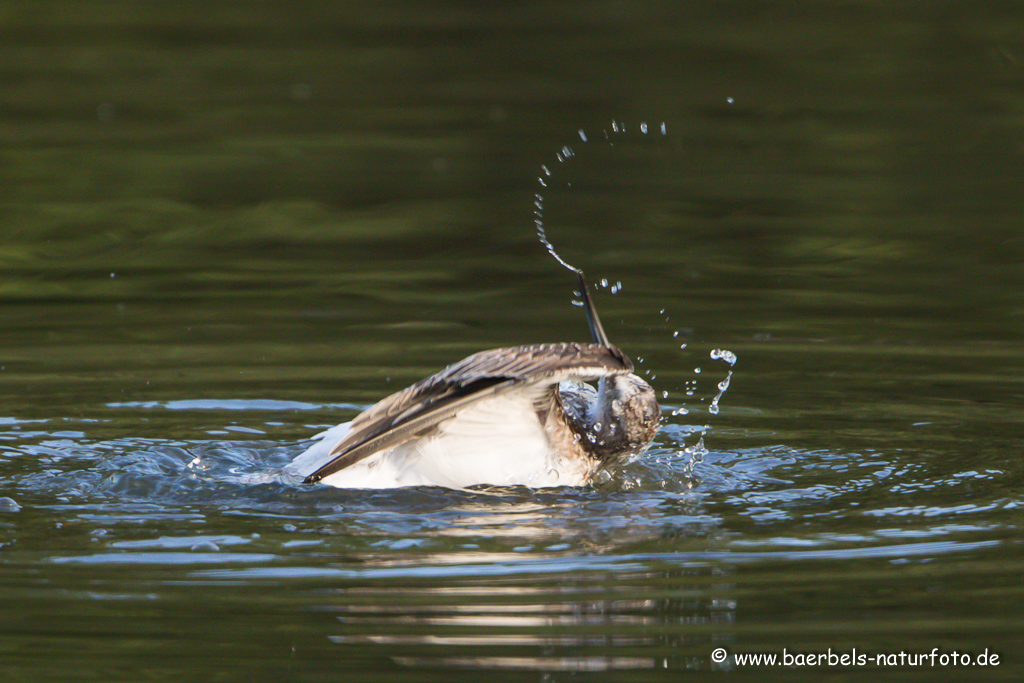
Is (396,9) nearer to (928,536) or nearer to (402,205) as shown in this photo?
(402,205)

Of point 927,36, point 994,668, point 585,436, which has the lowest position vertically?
point 994,668

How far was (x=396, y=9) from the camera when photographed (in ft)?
62.9

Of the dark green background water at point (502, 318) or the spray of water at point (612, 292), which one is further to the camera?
the spray of water at point (612, 292)

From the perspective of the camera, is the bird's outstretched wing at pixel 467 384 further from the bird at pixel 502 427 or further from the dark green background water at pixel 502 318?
the dark green background water at pixel 502 318

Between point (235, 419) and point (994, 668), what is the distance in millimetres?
4636

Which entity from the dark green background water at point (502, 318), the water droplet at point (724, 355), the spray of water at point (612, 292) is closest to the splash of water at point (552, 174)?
the spray of water at point (612, 292)

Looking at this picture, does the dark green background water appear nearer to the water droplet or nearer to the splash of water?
the splash of water

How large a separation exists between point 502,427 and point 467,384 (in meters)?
0.74

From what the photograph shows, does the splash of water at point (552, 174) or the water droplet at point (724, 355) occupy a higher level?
the splash of water at point (552, 174)

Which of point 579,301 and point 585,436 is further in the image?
point 579,301

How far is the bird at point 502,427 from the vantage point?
6602mm

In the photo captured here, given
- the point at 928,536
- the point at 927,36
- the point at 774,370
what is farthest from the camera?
the point at 927,36

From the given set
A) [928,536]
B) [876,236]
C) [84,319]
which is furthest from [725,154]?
[928,536]

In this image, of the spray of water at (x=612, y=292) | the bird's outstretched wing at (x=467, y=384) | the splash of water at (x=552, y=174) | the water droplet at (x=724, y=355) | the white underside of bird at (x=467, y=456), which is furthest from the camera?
the splash of water at (x=552, y=174)
